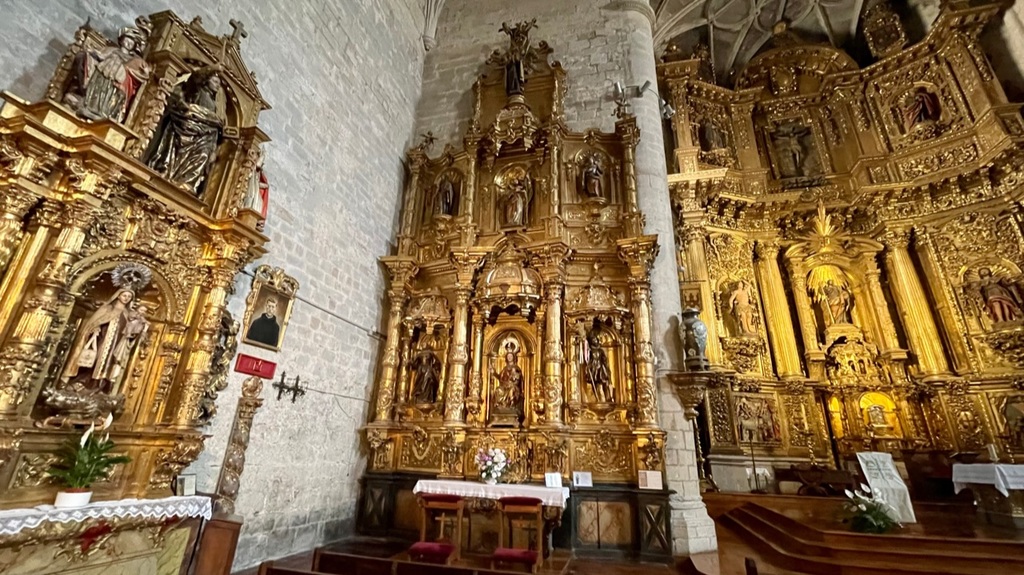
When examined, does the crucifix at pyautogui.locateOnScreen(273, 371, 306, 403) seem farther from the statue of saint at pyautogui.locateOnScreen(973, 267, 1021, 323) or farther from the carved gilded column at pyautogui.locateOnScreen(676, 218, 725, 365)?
the statue of saint at pyautogui.locateOnScreen(973, 267, 1021, 323)

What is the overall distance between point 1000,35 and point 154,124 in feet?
66.6

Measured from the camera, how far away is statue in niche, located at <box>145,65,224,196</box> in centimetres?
476

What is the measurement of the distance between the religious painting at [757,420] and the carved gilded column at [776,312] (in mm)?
1020

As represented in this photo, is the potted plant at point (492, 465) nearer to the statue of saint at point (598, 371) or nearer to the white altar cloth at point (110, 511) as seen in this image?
the statue of saint at point (598, 371)

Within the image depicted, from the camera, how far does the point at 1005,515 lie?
21.9ft

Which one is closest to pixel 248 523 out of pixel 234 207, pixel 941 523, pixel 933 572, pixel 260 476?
pixel 260 476

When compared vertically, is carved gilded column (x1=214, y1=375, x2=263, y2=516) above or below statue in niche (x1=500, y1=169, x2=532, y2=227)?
below

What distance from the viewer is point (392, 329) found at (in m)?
8.47

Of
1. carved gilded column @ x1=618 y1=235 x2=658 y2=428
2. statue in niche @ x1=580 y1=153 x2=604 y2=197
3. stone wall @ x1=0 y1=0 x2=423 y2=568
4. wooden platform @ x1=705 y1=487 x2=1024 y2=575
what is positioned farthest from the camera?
statue in niche @ x1=580 y1=153 x2=604 y2=197

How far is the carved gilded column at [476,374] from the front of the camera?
7723 millimetres

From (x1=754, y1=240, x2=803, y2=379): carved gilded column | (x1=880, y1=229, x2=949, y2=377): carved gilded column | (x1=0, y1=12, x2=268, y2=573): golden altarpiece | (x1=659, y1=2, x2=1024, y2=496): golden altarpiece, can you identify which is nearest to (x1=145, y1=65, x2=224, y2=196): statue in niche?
(x1=0, y1=12, x2=268, y2=573): golden altarpiece

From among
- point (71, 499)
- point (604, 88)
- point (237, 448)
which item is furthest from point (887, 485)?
point (71, 499)

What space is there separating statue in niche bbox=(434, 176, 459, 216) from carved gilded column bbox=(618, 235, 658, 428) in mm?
3718

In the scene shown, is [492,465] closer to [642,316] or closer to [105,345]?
[642,316]
